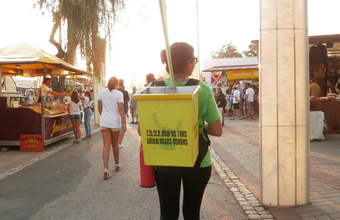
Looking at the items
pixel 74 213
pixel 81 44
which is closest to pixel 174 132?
pixel 74 213

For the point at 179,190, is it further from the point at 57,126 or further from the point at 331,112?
the point at 331,112

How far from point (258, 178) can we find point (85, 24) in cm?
1123

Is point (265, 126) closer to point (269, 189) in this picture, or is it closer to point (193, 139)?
point (269, 189)

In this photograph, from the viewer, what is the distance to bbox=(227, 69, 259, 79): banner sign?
943 inches

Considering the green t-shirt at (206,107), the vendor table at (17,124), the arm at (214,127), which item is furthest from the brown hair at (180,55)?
the vendor table at (17,124)

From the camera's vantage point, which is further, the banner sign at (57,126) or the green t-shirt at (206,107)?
the banner sign at (57,126)

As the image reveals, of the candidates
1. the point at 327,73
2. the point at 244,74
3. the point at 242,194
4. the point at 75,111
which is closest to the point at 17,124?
the point at 75,111

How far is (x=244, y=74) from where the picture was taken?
78.6ft

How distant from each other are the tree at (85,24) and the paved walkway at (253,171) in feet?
17.6

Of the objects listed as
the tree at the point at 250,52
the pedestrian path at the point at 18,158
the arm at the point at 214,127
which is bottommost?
the pedestrian path at the point at 18,158

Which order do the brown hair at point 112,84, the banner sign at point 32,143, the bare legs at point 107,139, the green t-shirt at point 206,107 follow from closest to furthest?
the green t-shirt at point 206,107, the bare legs at point 107,139, the brown hair at point 112,84, the banner sign at point 32,143

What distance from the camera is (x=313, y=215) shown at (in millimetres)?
3832

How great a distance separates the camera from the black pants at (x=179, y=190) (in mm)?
2293

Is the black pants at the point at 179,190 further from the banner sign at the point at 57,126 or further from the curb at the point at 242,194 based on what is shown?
the banner sign at the point at 57,126
